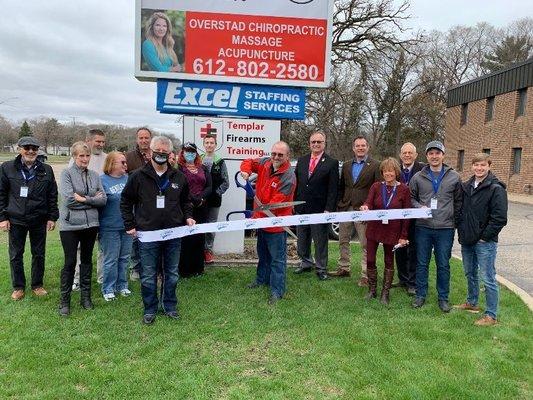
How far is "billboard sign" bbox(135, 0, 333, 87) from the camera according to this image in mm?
7012

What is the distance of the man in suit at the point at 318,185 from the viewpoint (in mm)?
6102

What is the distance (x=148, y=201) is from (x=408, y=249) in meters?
3.42

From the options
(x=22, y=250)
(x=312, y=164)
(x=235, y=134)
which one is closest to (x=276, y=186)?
(x=312, y=164)

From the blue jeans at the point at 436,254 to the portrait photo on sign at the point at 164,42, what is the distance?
443cm

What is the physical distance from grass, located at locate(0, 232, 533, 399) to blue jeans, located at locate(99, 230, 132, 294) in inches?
12.5

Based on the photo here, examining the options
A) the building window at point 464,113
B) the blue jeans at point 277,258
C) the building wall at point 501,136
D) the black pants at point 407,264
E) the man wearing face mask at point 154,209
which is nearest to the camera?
the man wearing face mask at point 154,209

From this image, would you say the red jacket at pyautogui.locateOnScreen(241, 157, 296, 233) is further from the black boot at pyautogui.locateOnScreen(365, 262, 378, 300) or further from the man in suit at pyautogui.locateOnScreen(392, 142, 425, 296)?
the man in suit at pyautogui.locateOnScreen(392, 142, 425, 296)

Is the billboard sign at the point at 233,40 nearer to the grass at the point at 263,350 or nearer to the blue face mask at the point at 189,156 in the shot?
the blue face mask at the point at 189,156

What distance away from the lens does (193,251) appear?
6348 millimetres

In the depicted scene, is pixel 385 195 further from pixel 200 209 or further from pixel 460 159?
pixel 460 159

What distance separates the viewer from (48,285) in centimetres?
594

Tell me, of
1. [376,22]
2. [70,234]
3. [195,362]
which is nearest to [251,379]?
[195,362]

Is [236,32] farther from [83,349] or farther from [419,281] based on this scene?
[83,349]

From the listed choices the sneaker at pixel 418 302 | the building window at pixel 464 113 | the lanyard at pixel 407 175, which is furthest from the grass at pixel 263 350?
the building window at pixel 464 113
